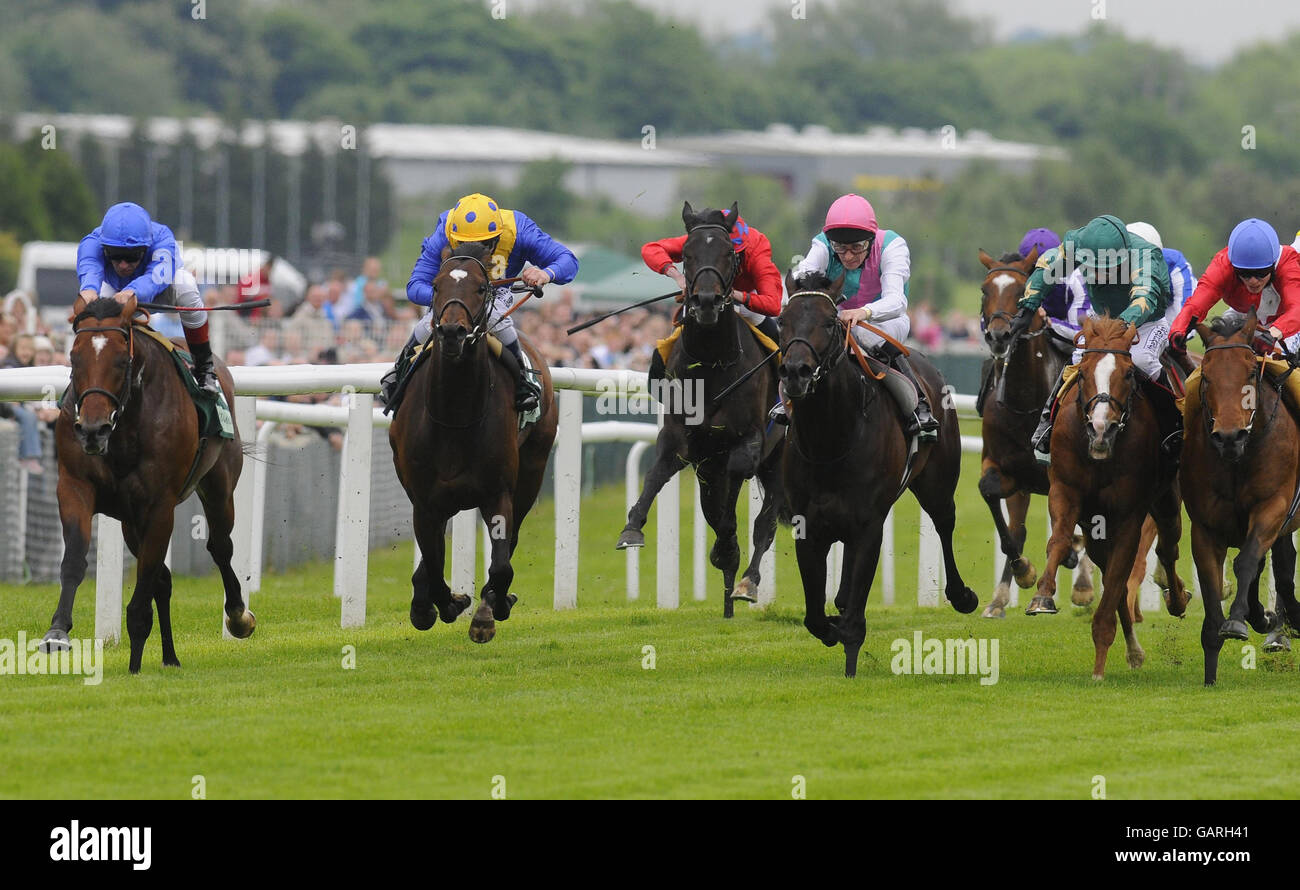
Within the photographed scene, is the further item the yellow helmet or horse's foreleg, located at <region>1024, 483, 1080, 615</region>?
the yellow helmet

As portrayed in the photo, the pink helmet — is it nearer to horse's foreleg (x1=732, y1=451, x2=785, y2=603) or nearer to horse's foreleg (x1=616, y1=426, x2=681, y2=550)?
horse's foreleg (x1=616, y1=426, x2=681, y2=550)

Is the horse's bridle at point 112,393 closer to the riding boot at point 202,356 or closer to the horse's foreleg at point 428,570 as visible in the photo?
the riding boot at point 202,356

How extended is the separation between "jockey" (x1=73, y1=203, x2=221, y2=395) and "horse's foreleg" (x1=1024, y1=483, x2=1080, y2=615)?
3.73 meters

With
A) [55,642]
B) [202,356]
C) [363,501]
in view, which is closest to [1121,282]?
[363,501]

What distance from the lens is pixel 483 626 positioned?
31.6ft

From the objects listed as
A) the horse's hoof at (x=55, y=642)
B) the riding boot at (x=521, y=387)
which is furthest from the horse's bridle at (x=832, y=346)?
the horse's hoof at (x=55, y=642)

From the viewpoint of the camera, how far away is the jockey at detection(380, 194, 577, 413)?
990cm

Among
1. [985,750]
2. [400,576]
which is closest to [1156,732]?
[985,750]

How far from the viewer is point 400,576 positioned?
1433cm

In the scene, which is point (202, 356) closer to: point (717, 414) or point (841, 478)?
point (717, 414)

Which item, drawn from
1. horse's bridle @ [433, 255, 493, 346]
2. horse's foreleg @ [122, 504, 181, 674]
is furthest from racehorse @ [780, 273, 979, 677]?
horse's foreleg @ [122, 504, 181, 674]
